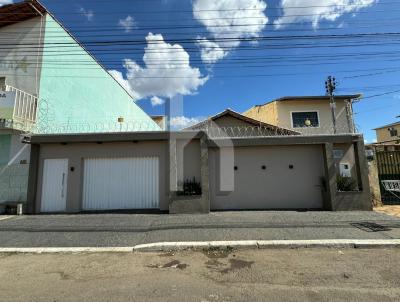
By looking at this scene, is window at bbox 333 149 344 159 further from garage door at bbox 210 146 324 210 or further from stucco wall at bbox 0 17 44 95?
stucco wall at bbox 0 17 44 95

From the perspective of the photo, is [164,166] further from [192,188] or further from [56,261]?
[56,261]

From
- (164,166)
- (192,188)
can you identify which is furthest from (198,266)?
(164,166)

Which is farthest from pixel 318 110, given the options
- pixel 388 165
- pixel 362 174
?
pixel 362 174

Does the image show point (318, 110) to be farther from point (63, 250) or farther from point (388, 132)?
point (388, 132)

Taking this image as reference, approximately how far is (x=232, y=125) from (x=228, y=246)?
42.6 ft

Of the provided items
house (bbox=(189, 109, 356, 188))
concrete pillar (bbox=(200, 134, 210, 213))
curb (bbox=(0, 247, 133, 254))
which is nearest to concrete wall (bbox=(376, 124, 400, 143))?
house (bbox=(189, 109, 356, 188))

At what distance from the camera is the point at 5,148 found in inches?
409

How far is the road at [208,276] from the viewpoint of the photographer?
12.2ft

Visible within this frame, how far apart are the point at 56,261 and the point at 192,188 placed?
528 centimetres

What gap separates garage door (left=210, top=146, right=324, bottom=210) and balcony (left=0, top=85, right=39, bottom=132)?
7471mm

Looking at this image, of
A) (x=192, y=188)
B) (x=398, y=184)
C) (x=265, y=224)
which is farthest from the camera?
(x=192, y=188)

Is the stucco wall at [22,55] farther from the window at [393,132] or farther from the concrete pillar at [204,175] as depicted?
the window at [393,132]

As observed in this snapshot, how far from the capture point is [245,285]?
4035mm

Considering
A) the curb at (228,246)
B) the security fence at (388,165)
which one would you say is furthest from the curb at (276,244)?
the security fence at (388,165)
